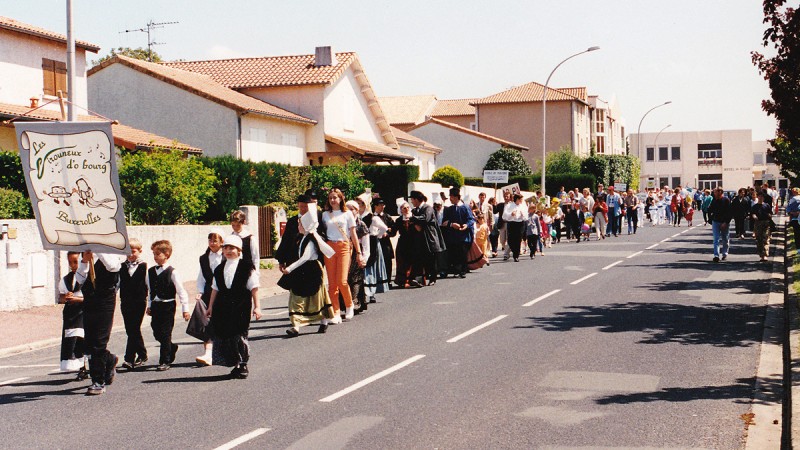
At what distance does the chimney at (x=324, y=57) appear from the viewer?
149 feet

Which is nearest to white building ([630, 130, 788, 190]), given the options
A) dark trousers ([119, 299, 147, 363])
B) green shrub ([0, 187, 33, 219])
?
green shrub ([0, 187, 33, 219])

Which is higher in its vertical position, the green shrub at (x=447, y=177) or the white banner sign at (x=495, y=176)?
the green shrub at (x=447, y=177)

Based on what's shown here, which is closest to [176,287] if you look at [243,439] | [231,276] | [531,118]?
[231,276]

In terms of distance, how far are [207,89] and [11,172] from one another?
19.6 metres

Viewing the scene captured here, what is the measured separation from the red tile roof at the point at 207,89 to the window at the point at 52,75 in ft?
23.8

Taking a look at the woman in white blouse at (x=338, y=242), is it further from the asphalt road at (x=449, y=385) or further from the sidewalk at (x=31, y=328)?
the sidewalk at (x=31, y=328)

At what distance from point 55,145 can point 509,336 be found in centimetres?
566

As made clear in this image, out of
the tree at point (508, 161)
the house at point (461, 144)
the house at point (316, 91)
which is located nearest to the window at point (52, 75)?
the house at point (316, 91)

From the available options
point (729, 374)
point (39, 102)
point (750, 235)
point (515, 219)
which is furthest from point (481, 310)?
point (750, 235)

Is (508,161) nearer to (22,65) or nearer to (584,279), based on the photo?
(22,65)

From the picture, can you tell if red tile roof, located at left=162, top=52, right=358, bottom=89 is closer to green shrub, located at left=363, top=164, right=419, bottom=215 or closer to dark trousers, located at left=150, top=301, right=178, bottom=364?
green shrub, located at left=363, top=164, right=419, bottom=215

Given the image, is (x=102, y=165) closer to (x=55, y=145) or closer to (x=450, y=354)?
(x=55, y=145)

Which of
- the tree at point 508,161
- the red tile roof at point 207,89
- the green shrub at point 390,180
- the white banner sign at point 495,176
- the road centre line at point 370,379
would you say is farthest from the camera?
the tree at point 508,161

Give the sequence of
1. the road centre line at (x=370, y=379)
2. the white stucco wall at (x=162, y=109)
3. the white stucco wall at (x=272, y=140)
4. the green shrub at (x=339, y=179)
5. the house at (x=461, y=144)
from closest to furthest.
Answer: the road centre line at (x=370, y=379) → the green shrub at (x=339, y=179) → the white stucco wall at (x=162, y=109) → the white stucco wall at (x=272, y=140) → the house at (x=461, y=144)
